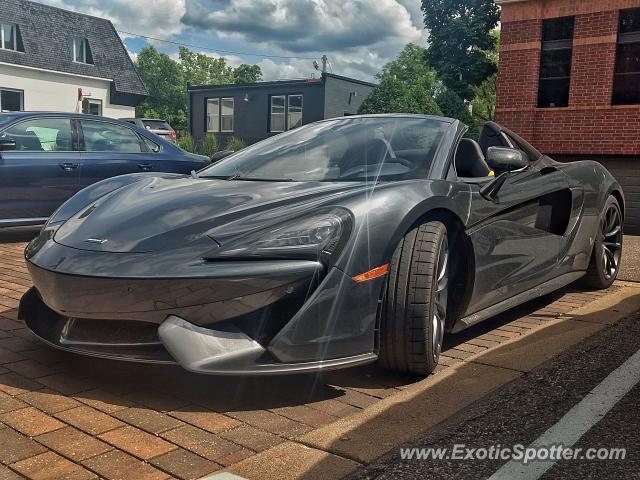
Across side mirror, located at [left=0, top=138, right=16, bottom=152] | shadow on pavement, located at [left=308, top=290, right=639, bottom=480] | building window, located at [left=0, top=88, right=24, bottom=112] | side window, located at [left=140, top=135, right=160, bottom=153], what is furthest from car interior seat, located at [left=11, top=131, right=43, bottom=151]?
building window, located at [left=0, top=88, right=24, bottom=112]

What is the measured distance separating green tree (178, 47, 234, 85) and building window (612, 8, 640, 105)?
89.1 meters

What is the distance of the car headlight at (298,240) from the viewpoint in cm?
264

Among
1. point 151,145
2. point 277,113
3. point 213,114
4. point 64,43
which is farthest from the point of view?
point 213,114

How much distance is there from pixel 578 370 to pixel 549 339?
0.59 meters

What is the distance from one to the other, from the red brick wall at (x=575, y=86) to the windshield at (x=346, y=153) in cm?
925

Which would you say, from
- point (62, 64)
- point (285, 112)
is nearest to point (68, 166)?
point (285, 112)

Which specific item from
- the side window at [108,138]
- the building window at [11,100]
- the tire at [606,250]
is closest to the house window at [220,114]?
the building window at [11,100]

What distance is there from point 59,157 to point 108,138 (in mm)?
682

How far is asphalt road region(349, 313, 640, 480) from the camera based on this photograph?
219cm

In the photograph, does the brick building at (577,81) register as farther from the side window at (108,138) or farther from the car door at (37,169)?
the car door at (37,169)

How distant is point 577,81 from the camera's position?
484 inches

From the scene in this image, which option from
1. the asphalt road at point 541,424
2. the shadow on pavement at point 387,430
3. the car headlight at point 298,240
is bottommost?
the shadow on pavement at point 387,430

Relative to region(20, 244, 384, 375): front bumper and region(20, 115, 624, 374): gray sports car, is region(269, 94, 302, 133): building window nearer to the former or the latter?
region(20, 115, 624, 374): gray sports car

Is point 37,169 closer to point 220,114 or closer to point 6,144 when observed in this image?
point 6,144
